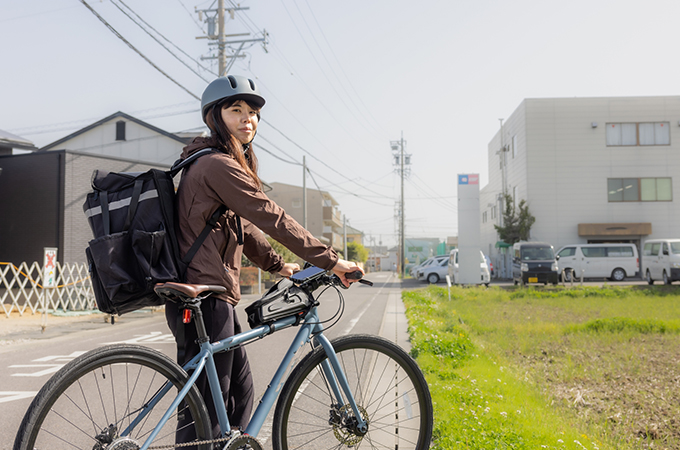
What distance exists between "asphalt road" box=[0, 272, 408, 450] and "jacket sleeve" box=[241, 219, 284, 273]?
1630 mm

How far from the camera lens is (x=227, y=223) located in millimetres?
2404

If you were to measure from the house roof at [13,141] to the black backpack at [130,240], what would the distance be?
20.5m

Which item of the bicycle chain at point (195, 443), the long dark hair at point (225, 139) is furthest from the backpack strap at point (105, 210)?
the bicycle chain at point (195, 443)

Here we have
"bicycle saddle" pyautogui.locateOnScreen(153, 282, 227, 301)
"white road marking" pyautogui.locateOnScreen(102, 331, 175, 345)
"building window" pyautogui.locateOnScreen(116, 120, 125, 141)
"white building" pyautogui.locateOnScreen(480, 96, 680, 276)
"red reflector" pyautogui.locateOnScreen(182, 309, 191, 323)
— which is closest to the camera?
"bicycle saddle" pyautogui.locateOnScreen(153, 282, 227, 301)

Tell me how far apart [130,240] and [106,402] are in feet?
1.98

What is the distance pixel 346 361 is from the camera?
8.34 ft

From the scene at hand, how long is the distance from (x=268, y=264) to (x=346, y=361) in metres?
0.70

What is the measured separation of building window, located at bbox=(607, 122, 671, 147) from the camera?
119ft

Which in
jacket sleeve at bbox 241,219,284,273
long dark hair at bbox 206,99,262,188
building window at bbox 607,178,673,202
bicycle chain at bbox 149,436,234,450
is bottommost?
bicycle chain at bbox 149,436,234,450

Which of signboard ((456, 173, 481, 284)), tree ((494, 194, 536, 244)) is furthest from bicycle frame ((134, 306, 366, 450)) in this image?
tree ((494, 194, 536, 244))

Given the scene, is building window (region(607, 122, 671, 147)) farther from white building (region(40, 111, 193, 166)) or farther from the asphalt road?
the asphalt road

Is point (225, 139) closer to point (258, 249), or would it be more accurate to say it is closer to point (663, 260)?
point (258, 249)

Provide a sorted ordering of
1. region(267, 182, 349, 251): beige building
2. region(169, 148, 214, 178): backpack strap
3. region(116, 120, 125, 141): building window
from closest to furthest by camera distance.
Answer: region(169, 148, 214, 178): backpack strap → region(116, 120, 125, 141): building window → region(267, 182, 349, 251): beige building

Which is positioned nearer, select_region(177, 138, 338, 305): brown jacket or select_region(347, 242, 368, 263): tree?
select_region(177, 138, 338, 305): brown jacket
